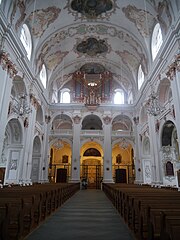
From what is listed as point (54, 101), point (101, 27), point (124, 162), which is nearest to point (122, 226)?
point (101, 27)

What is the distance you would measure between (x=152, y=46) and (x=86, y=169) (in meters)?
15.3

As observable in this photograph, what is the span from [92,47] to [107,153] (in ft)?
34.4

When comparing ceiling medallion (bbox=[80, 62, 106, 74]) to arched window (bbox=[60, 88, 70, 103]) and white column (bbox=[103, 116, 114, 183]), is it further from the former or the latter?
white column (bbox=[103, 116, 114, 183])

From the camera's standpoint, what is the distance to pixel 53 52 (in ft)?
59.0

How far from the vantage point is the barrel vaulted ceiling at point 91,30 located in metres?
12.9

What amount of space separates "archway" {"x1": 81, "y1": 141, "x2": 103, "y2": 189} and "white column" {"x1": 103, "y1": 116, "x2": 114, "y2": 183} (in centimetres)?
357

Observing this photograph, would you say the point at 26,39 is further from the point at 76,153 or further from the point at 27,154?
the point at 76,153

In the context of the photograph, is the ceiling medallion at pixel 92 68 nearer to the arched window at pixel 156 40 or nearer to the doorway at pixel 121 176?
the arched window at pixel 156 40

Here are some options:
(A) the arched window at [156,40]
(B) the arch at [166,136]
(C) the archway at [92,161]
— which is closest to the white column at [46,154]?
(C) the archway at [92,161]

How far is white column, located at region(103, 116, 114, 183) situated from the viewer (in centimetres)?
1900

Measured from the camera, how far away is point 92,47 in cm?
1894

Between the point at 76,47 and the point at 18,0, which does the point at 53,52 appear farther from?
the point at 18,0

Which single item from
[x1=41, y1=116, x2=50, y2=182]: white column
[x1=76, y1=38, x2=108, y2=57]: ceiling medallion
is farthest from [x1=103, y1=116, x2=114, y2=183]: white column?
[x1=76, y1=38, x2=108, y2=57]: ceiling medallion

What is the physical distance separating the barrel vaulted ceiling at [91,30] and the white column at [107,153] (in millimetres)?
4576
